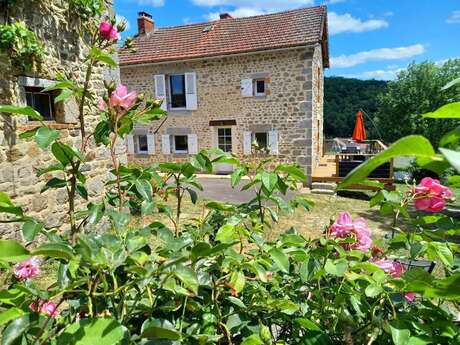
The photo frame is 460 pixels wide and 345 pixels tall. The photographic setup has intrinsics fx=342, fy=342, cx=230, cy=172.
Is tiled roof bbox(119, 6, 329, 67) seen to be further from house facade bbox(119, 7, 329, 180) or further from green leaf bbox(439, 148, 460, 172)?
green leaf bbox(439, 148, 460, 172)

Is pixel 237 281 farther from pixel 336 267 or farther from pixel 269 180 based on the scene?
pixel 269 180

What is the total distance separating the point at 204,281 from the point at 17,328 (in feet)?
1.33

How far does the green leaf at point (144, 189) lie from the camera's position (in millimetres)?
1058

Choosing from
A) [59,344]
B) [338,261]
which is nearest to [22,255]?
[59,344]

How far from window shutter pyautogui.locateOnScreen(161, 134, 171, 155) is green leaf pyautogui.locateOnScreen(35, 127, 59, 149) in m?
12.1

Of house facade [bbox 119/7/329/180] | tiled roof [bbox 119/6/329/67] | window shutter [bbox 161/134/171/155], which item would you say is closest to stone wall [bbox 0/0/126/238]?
house facade [bbox 119/7/329/180]

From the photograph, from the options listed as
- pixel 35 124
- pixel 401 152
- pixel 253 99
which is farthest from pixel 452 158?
pixel 253 99

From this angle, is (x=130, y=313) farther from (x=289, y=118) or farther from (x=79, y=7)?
(x=289, y=118)

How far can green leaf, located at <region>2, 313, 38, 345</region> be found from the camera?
2.13 ft

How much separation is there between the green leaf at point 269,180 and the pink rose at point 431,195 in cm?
43

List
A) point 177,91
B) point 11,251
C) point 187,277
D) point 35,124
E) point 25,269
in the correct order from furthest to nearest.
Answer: point 177,91, point 35,124, point 25,269, point 187,277, point 11,251

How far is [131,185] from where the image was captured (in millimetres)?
1120

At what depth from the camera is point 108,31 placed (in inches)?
54.7

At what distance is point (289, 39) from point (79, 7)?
25.1ft
